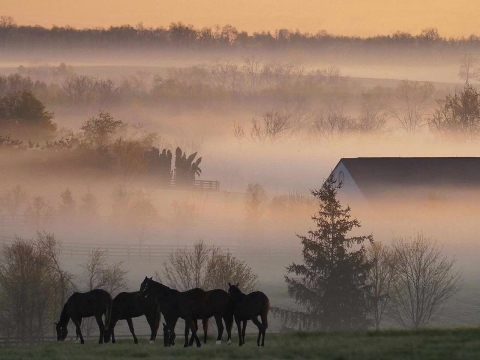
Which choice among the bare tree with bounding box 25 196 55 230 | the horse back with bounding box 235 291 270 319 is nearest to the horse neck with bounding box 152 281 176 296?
the horse back with bounding box 235 291 270 319

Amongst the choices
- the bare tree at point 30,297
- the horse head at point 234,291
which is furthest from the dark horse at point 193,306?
the bare tree at point 30,297

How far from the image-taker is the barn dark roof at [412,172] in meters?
107

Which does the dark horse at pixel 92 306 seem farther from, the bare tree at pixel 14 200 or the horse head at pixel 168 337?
the bare tree at pixel 14 200

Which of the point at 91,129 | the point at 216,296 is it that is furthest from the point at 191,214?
the point at 216,296

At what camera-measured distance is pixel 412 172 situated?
111625 millimetres

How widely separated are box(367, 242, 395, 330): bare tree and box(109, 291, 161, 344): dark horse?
37.7m

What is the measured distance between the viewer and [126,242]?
138 meters

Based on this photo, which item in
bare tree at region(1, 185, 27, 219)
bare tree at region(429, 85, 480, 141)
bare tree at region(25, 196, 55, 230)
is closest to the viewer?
bare tree at region(25, 196, 55, 230)

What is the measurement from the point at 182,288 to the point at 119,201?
6975cm

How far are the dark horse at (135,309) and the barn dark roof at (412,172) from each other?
69883mm

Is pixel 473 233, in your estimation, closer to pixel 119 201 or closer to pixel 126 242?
pixel 126 242

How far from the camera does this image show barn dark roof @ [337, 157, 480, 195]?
107188 millimetres

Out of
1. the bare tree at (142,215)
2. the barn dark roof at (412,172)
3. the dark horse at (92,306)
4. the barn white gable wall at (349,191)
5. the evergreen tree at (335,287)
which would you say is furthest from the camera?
the bare tree at (142,215)

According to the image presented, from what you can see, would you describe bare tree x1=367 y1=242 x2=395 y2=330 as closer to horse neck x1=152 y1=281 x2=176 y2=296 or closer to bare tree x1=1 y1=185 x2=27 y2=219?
horse neck x1=152 y1=281 x2=176 y2=296
